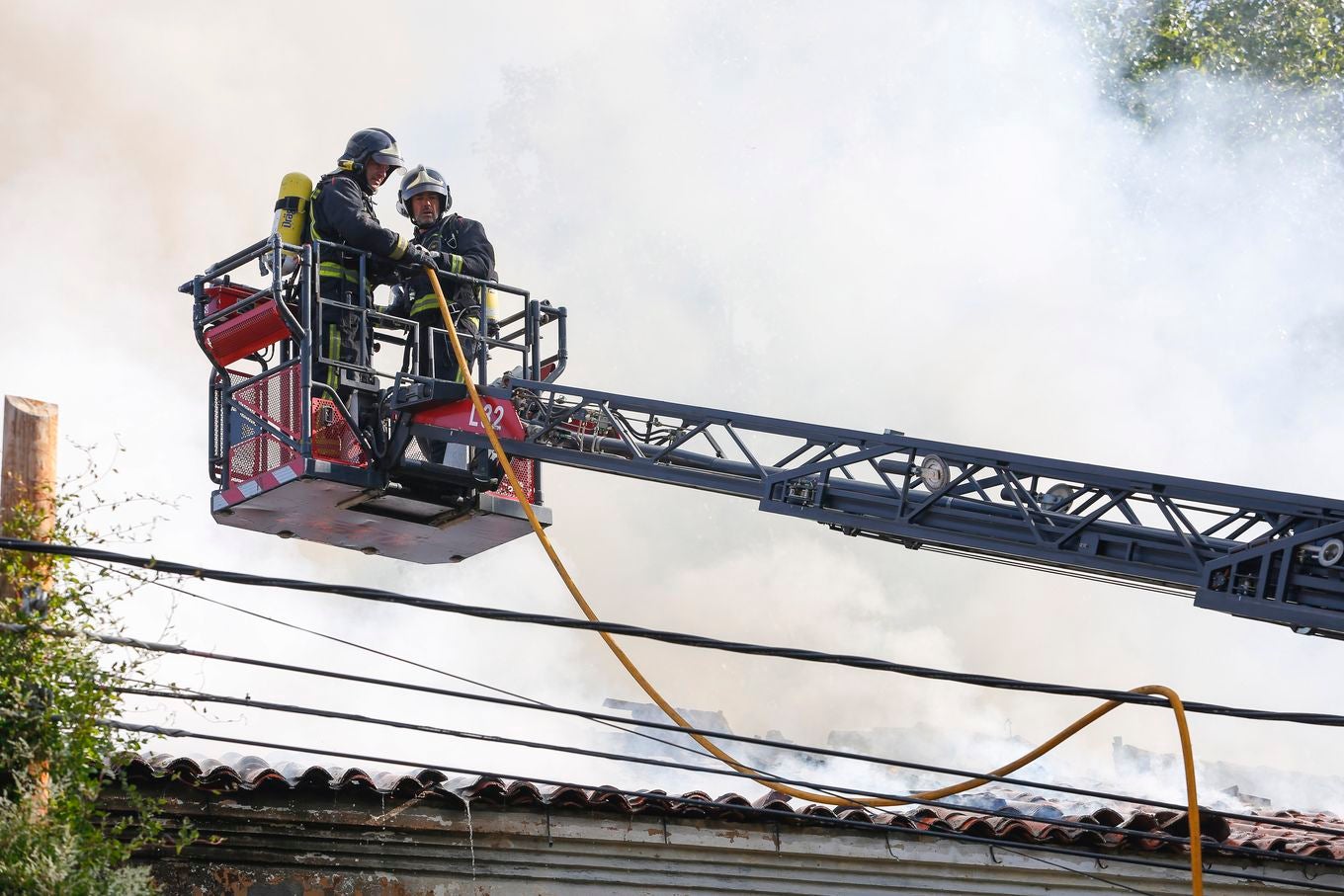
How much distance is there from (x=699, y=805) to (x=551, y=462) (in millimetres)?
2151

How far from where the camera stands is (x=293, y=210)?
34.6ft

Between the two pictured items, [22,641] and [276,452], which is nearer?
[22,641]

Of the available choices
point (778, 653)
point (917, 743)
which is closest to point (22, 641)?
point (778, 653)

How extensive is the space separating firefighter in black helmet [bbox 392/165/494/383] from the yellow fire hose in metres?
0.18

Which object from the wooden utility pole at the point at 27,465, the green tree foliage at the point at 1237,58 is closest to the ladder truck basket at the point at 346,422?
the wooden utility pole at the point at 27,465

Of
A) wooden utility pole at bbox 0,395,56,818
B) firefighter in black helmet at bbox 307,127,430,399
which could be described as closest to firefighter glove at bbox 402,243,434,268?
firefighter in black helmet at bbox 307,127,430,399

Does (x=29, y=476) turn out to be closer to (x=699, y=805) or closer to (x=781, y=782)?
(x=781, y=782)

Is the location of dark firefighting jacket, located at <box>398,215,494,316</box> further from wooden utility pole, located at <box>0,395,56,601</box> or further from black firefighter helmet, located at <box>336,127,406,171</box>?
wooden utility pole, located at <box>0,395,56,601</box>

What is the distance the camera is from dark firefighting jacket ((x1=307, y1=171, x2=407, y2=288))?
33.7 feet

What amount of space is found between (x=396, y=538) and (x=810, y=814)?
3155 mm

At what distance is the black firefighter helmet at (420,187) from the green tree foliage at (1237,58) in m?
13.4

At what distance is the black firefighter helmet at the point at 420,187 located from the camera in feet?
36.6

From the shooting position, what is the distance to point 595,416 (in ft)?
31.9

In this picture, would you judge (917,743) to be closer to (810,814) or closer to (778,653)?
(810,814)
